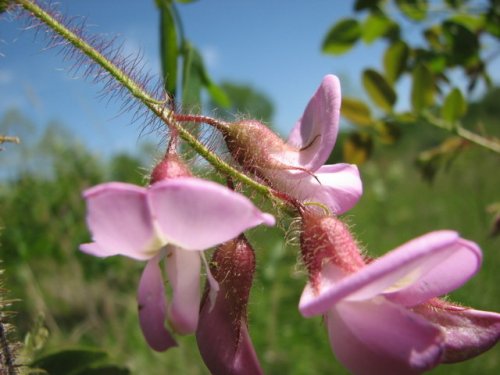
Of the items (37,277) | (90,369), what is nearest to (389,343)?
(90,369)

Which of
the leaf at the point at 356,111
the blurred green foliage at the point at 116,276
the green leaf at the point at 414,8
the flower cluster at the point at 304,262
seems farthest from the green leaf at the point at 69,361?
the green leaf at the point at 414,8

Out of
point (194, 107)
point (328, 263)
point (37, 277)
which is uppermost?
point (194, 107)

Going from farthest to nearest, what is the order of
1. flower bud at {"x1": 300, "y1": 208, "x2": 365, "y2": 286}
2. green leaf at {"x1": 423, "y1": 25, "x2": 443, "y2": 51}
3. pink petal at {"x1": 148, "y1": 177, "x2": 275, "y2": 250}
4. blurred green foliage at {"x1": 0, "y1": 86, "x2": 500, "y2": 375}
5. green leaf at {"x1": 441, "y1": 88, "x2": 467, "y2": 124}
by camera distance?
blurred green foliage at {"x1": 0, "y1": 86, "x2": 500, "y2": 375} → green leaf at {"x1": 423, "y1": 25, "x2": 443, "y2": 51} → green leaf at {"x1": 441, "y1": 88, "x2": 467, "y2": 124} → flower bud at {"x1": 300, "y1": 208, "x2": 365, "y2": 286} → pink petal at {"x1": 148, "y1": 177, "x2": 275, "y2": 250}

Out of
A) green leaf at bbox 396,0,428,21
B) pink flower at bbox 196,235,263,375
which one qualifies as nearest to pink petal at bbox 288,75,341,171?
pink flower at bbox 196,235,263,375

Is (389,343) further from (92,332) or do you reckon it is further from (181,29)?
(92,332)

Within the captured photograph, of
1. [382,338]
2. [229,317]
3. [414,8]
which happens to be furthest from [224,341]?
[414,8]

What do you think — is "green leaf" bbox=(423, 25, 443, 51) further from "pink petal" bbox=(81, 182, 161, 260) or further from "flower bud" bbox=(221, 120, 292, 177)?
"pink petal" bbox=(81, 182, 161, 260)

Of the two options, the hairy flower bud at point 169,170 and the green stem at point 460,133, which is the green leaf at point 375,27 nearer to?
the green stem at point 460,133
